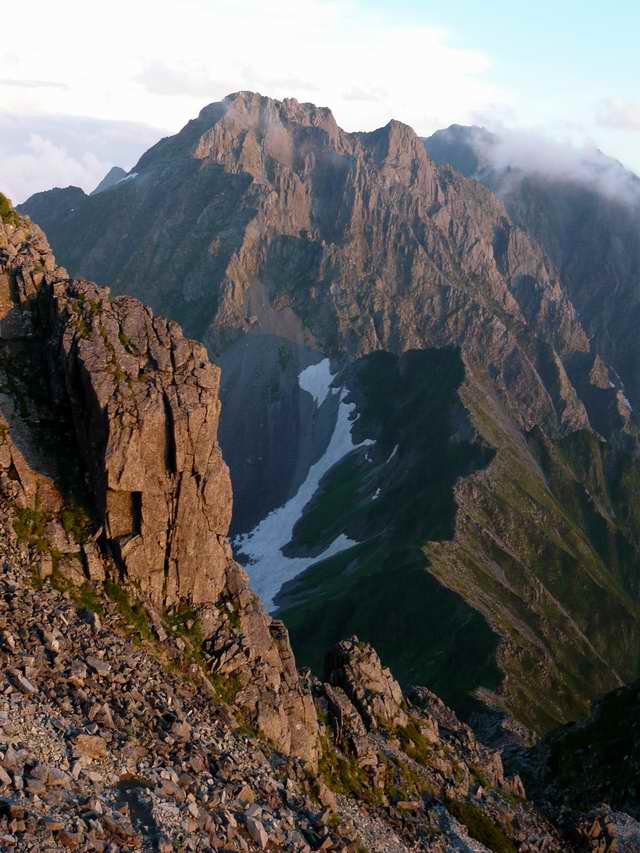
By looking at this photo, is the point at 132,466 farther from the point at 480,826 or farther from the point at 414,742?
the point at 414,742

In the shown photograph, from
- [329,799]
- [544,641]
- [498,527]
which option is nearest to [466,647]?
[544,641]

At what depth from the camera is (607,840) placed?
73.4 m

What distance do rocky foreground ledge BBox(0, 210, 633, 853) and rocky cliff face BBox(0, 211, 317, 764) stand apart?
11cm

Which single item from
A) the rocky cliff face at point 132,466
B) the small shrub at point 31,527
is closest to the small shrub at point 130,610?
the rocky cliff face at point 132,466

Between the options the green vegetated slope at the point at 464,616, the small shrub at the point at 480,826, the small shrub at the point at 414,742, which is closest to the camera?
the small shrub at the point at 480,826

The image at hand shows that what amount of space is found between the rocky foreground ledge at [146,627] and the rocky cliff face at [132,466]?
0.11 meters

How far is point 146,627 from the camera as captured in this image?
49000mm

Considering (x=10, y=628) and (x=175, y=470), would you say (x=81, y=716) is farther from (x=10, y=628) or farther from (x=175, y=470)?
(x=175, y=470)

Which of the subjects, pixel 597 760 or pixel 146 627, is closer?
pixel 146 627

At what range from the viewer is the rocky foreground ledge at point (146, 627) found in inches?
1473

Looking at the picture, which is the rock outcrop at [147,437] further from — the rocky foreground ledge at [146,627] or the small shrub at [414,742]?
the small shrub at [414,742]

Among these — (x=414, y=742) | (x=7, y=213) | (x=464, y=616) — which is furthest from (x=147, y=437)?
(x=464, y=616)

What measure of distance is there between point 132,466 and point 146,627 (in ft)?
29.0

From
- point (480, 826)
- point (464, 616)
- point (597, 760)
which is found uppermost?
point (480, 826)
